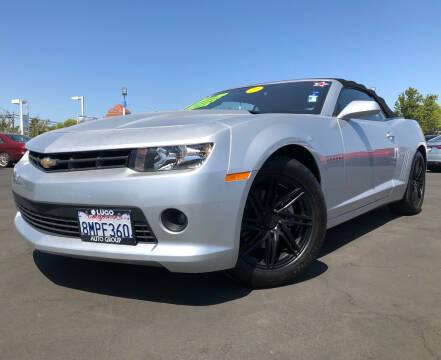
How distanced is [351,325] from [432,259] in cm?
128

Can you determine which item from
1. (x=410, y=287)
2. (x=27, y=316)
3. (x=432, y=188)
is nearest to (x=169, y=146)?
(x=27, y=316)

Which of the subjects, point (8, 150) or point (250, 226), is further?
point (8, 150)

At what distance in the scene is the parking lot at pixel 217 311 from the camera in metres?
1.53

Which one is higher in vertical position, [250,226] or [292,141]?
[292,141]

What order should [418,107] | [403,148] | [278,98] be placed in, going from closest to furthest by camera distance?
[278,98]
[403,148]
[418,107]

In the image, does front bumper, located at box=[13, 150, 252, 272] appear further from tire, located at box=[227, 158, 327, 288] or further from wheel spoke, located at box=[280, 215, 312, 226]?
wheel spoke, located at box=[280, 215, 312, 226]

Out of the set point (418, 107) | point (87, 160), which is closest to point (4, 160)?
point (87, 160)

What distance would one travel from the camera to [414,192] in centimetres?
411

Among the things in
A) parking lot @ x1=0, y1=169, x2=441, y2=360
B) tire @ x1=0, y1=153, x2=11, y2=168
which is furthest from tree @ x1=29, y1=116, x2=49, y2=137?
parking lot @ x1=0, y1=169, x2=441, y2=360

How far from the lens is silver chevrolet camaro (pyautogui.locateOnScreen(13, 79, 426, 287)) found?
1778 mm

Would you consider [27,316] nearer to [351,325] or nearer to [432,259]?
[351,325]

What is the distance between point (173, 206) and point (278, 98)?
157 cm

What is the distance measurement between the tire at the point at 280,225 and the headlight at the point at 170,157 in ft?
1.29

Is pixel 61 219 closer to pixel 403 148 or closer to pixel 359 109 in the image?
pixel 359 109
